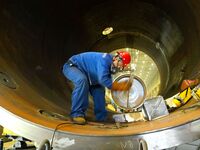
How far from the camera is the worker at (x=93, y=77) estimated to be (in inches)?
128

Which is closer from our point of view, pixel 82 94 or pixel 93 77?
pixel 82 94

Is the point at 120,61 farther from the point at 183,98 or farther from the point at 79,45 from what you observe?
the point at 79,45

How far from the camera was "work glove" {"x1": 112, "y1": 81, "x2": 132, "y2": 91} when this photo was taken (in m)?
3.36

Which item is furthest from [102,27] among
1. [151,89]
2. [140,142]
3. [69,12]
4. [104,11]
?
[140,142]

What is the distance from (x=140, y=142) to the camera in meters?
2.20

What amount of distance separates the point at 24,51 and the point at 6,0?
20.2 inches

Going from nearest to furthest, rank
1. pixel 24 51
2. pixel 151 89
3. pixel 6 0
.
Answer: pixel 6 0
pixel 24 51
pixel 151 89

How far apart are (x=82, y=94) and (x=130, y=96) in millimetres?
441

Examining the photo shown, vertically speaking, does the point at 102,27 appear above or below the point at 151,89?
above

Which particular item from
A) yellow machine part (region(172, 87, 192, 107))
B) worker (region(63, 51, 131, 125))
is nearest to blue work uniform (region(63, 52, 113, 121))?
worker (region(63, 51, 131, 125))

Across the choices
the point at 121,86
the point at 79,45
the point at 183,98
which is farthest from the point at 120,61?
the point at 79,45

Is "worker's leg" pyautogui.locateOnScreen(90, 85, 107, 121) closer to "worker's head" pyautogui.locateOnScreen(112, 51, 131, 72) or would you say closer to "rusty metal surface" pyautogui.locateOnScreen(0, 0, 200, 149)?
"rusty metal surface" pyautogui.locateOnScreen(0, 0, 200, 149)

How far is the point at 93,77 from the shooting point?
11.7 ft

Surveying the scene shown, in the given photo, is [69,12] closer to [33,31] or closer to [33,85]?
[33,31]
